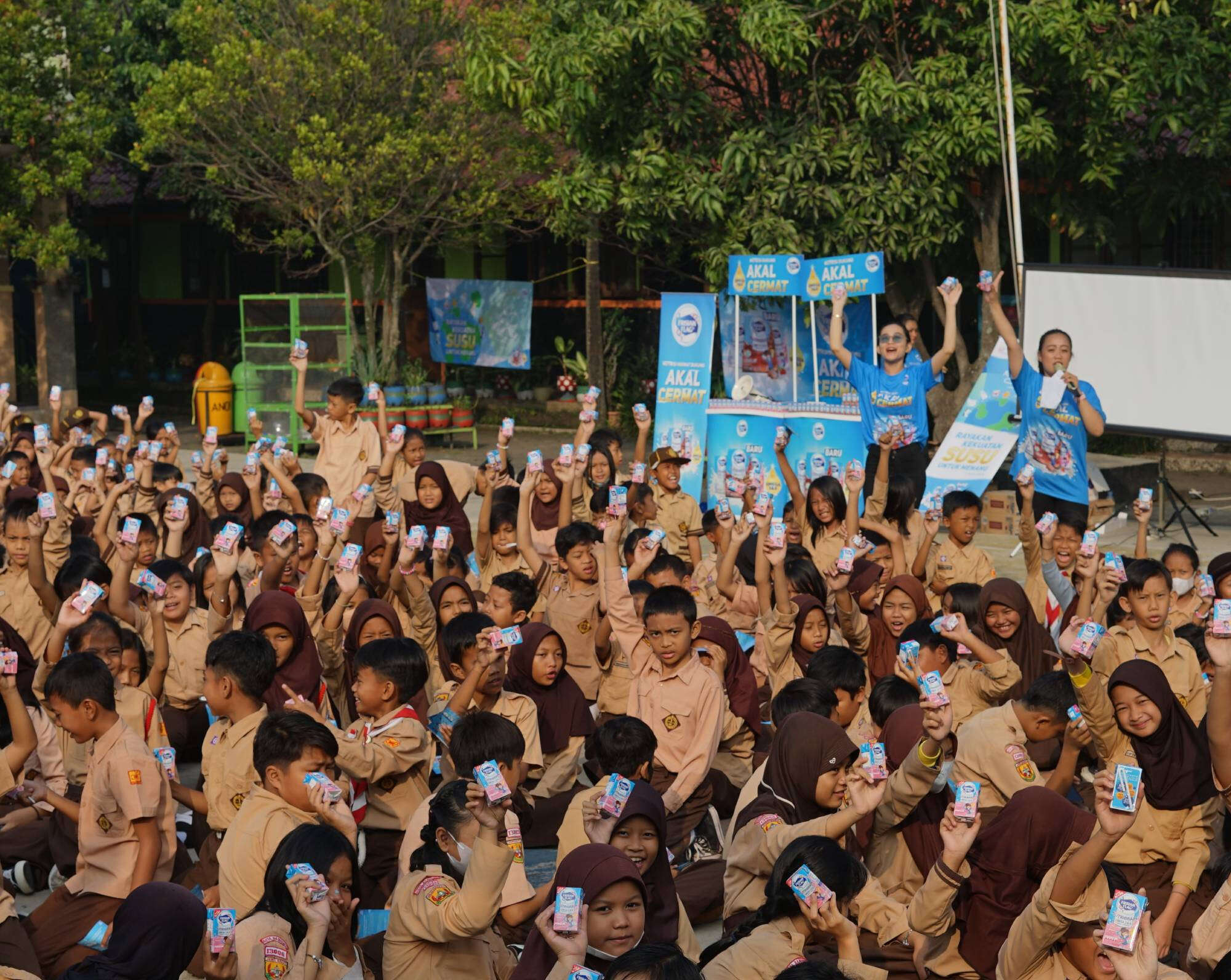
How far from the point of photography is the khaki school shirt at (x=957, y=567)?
8.38m

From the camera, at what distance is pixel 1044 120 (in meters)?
13.5

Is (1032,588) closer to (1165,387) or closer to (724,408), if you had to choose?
(1165,387)

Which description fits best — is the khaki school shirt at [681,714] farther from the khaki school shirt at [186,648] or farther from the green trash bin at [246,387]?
the green trash bin at [246,387]

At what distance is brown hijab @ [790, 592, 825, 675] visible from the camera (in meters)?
7.35

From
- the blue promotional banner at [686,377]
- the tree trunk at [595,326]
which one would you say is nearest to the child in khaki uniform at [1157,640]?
the blue promotional banner at [686,377]

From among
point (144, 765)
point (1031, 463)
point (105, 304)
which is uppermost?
point (105, 304)

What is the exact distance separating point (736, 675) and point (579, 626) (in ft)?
3.58

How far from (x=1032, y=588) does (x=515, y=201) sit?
12068mm

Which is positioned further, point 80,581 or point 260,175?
point 260,175

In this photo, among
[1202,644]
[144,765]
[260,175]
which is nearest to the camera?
[144,765]

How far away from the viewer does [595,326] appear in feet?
64.2

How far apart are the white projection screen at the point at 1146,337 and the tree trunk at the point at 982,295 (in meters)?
1.57

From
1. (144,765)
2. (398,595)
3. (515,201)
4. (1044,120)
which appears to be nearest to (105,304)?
(515,201)

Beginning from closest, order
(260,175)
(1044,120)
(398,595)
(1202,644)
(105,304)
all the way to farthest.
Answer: (1202,644), (398,595), (1044,120), (260,175), (105,304)
